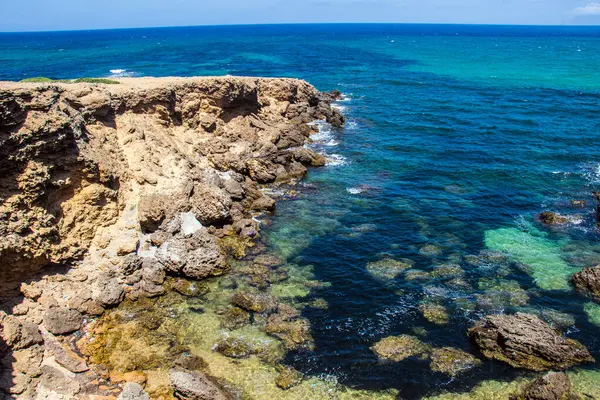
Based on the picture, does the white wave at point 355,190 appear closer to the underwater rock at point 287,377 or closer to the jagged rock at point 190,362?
the underwater rock at point 287,377

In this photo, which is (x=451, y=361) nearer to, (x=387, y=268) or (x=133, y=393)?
(x=387, y=268)

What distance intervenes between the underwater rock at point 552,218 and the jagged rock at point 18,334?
126ft

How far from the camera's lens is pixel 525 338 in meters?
23.3

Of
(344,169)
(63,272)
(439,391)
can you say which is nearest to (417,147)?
(344,169)

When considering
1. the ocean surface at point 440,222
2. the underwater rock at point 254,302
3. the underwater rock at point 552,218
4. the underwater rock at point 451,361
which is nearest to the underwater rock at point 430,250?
the ocean surface at point 440,222

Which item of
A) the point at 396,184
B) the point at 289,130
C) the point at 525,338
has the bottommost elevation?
the point at 525,338

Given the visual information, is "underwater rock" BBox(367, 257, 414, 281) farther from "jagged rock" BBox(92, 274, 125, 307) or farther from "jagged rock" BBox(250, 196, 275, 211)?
"jagged rock" BBox(92, 274, 125, 307)

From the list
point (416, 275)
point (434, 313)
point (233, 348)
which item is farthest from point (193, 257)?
point (434, 313)

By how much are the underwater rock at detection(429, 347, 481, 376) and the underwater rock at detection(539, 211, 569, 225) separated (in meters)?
19.5

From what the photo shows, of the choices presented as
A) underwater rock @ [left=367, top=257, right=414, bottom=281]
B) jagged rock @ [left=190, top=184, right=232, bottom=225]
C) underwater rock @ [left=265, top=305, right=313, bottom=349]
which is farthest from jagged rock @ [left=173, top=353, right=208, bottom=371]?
jagged rock @ [left=190, top=184, right=232, bottom=225]

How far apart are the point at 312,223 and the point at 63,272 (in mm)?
19143

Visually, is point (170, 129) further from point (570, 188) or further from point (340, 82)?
point (340, 82)

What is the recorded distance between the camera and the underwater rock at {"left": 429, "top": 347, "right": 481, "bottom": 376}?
22.7 metres

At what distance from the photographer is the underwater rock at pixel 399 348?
23.6 meters
